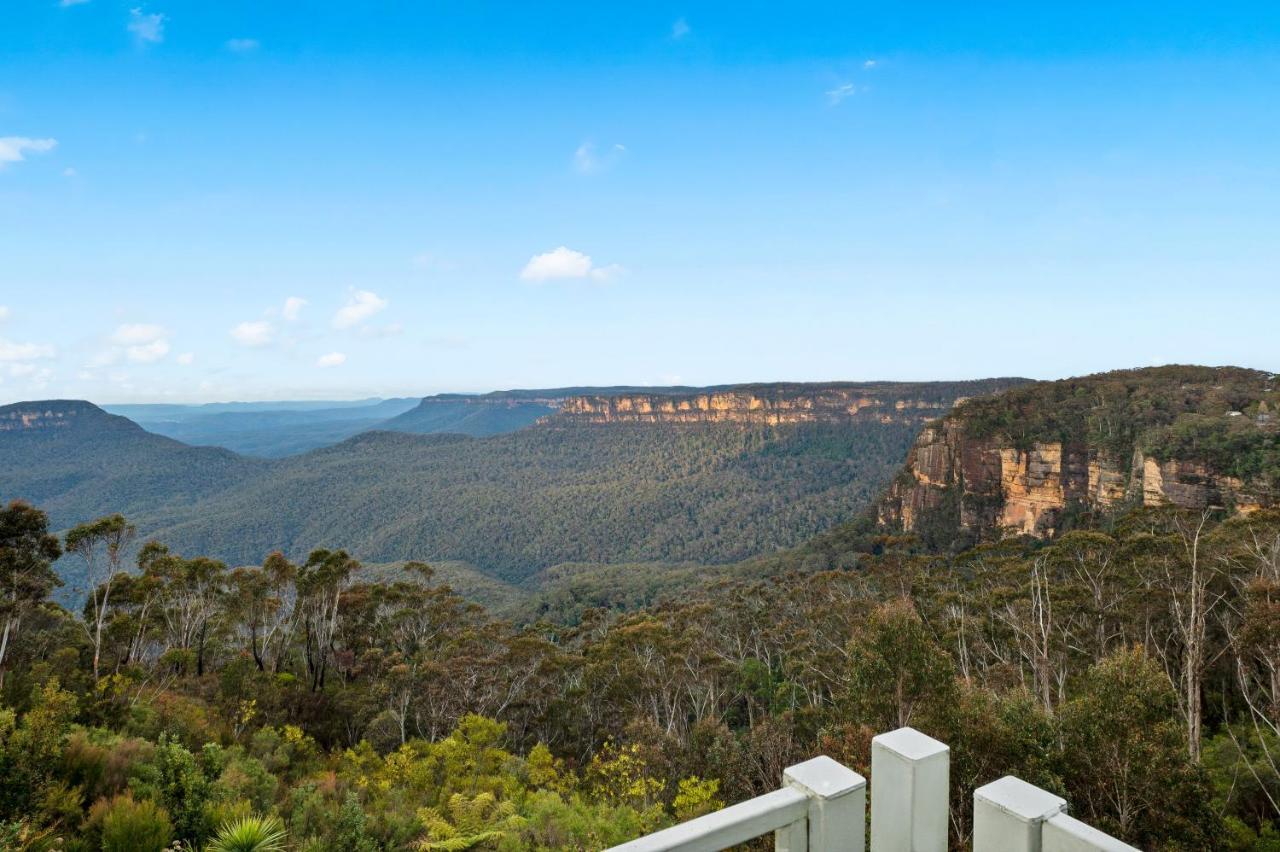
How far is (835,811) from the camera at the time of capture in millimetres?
2078

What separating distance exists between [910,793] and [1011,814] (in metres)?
0.30

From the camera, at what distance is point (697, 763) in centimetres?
1795

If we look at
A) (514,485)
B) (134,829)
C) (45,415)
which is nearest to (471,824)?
(134,829)

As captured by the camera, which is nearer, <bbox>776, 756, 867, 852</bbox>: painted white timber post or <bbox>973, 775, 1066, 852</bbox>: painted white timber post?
<bbox>973, 775, 1066, 852</bbox>: painted white timber post

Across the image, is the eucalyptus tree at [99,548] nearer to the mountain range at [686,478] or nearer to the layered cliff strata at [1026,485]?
the mountain range at [686,478]

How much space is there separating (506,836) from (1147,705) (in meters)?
8.58

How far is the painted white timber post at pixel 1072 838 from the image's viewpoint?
5.87 feet

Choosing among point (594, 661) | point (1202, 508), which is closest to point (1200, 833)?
point (594, 661)

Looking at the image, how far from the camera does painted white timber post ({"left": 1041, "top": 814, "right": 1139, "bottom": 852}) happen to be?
179 centimetres

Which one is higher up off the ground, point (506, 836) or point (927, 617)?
point (506, 836)

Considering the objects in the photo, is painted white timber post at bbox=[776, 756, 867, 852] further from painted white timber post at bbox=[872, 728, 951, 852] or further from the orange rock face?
the orange rock face

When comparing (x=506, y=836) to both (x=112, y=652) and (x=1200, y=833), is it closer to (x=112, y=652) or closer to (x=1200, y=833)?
(x=1200, y=833)

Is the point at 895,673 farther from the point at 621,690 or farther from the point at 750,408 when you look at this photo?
the point at 750,408

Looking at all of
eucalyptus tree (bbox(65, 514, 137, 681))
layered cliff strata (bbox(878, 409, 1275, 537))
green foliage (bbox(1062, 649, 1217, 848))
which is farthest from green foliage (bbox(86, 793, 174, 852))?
layered cliff strata (bbox(878, 409, 1275, 537))
